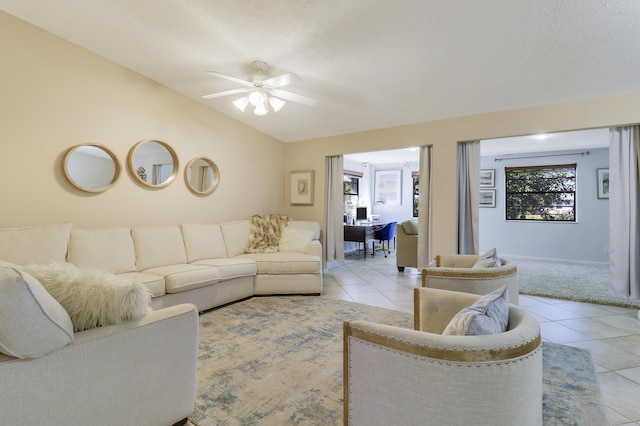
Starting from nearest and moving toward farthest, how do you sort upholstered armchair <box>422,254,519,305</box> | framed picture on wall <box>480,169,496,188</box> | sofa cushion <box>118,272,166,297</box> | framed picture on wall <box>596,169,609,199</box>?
upholstered armchair <box>422,254,519,305</box>, sofa cushion <box>118,272,166,297</box>, framed picture on wall <box>596,169,609,199</box>, framed picture on wall <box>480,169,496,188</box>

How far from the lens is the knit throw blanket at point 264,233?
168 inches

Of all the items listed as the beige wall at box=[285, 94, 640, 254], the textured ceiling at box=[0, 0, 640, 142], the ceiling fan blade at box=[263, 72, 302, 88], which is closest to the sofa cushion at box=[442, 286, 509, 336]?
the textured ceiling at box=[0, 0, 640, 142]

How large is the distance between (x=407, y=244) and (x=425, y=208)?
93cm

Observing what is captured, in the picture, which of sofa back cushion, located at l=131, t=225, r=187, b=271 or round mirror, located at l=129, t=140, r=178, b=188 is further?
round mirror, located at l=129, t=140, r=178, b=188

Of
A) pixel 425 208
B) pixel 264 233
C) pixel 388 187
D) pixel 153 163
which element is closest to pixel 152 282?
pixel 153 163

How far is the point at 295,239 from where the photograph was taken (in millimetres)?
4359

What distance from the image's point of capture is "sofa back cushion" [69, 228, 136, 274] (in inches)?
107

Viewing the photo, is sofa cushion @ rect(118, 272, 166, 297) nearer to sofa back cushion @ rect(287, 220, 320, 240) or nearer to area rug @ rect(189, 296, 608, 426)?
area rug @ rect(189, 296, 608, 426)

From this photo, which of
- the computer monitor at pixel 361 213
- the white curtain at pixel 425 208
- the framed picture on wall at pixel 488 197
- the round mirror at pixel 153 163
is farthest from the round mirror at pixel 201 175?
the framed picture on wall at pixel 488 197

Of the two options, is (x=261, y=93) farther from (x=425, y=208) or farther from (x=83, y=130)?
(x=425, y=208)

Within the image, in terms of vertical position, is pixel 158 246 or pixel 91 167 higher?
pixel 91 167

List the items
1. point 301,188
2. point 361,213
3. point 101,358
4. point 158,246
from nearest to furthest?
point 101,358
point 158,246
point 301,188
point 361,213

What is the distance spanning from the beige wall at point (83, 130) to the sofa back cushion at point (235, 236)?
305mm

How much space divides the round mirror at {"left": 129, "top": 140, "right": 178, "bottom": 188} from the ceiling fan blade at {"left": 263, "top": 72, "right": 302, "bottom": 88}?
180 centimetres
